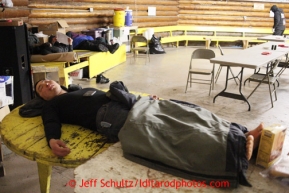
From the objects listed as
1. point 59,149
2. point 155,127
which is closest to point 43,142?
point 59,149

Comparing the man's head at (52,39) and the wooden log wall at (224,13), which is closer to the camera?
the man's head at (52,39)

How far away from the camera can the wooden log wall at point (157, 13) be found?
6.85 metres

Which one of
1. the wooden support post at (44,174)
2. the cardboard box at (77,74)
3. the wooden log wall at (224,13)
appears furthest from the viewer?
the wooden log wall at (224,13)

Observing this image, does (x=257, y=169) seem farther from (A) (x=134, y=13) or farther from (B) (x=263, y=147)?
(A) (x=134, y=13)

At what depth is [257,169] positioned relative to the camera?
1702 millimetres

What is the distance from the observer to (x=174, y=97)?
516 cm

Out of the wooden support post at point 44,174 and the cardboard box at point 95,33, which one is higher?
the cardboard box at point 95,33

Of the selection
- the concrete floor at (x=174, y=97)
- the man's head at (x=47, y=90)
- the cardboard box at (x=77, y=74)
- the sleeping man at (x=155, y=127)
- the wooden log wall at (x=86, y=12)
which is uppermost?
the wooden log wall at (x=86, y=12)

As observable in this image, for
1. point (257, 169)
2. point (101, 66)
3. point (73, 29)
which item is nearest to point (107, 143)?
point (257, 169)

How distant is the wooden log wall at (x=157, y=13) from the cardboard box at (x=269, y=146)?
555 cm

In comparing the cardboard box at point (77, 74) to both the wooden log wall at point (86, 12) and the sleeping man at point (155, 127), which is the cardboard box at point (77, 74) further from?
the sleeping man at point (155, 127)

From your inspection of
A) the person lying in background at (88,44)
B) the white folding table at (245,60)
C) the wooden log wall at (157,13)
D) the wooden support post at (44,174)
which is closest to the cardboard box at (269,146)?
the wooden support post at (44,174)

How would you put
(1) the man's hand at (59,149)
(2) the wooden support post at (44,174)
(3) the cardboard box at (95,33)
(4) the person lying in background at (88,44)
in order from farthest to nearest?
1. (3) the cardboard box at (95,33)
2. (4) the person lying in background at (88,44)
3. (2) the wooden support post at (44,174)
4. (1) the man's hand at (59,149)

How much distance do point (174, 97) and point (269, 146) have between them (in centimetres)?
348
